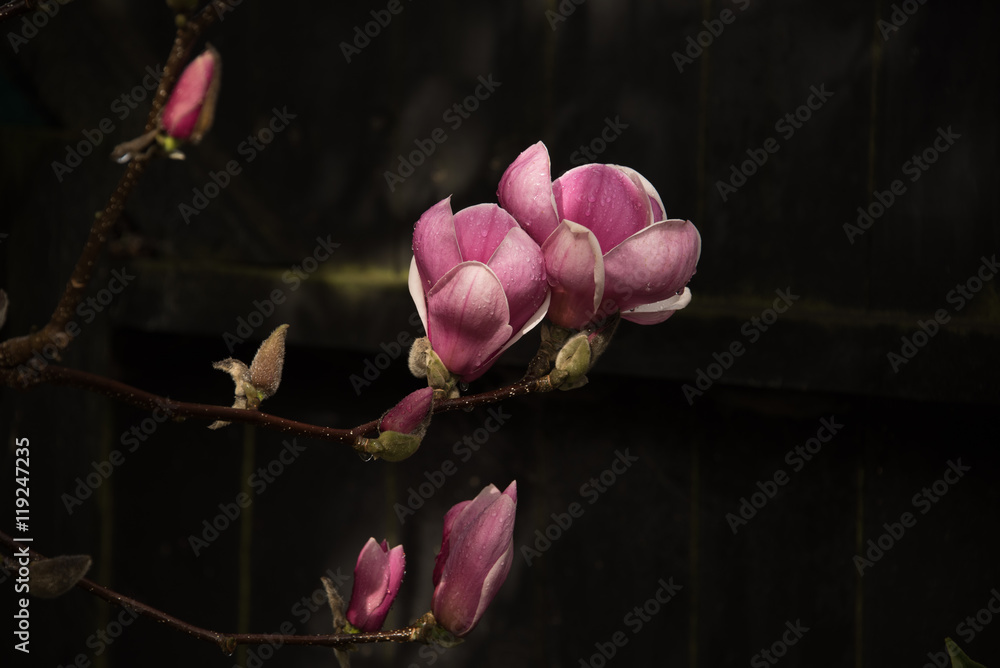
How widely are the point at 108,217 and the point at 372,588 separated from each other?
0.84 ft

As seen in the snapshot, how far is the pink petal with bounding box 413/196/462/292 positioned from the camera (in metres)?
0.43

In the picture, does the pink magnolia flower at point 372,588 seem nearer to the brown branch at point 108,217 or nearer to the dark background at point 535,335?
the brown branch at point 108,217

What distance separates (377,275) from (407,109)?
226 millimetres

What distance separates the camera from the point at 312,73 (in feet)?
3.96

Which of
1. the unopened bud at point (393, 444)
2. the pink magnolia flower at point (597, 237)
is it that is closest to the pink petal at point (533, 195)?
the pink magnolia flower at point (597, 237)

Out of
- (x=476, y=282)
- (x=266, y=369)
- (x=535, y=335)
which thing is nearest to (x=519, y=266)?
(x=476, y=282)

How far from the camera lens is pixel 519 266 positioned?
410mm

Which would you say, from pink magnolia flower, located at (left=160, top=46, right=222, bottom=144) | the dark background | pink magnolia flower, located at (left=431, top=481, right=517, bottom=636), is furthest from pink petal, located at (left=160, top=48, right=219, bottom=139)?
the dark background

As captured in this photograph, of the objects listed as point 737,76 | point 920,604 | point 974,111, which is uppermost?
point 737,76

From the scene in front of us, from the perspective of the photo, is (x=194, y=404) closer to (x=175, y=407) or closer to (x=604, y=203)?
(x=175, y=407)

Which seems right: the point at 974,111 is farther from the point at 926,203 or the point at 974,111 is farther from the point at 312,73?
the point at 312,73

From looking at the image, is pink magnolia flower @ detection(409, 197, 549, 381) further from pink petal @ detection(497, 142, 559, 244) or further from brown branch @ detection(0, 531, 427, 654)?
brown branch @ detection(0, 531, 427, 654)

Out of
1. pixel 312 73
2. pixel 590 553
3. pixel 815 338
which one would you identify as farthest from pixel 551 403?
pixel 312 73

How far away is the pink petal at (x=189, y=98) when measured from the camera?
37cm
